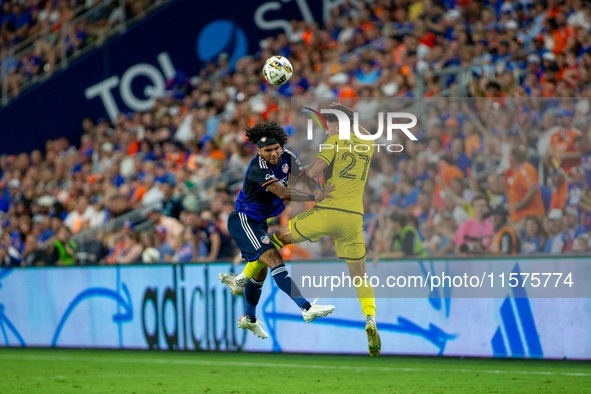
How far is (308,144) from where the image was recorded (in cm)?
1231

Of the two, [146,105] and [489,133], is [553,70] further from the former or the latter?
[146,105]

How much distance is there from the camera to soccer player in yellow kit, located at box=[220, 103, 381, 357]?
7.77 m

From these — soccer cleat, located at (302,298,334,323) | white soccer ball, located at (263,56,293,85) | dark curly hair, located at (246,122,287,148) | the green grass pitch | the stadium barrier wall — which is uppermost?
white soccer ball, located at (263,56,293,85)

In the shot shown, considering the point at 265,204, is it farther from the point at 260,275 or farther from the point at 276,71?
the point at 276,71

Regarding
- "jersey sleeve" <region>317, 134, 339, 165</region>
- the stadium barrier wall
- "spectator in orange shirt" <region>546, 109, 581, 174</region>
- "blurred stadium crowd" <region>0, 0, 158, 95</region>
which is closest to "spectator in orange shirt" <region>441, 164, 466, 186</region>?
"spectator in orange shirt" <region>546, 109, 581, 174</region>

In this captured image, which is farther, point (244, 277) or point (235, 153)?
point (235, 153)

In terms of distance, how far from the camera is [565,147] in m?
9.85

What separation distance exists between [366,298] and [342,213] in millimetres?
962

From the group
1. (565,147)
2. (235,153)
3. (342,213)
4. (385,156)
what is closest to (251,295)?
(342,213)

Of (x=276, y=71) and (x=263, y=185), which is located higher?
(x=276, y=71)

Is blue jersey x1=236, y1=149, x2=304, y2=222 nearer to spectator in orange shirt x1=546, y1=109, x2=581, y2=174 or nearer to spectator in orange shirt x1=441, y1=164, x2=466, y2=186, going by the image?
spectator in orange shirt x1=441, y1=164, x2=466, y2=186

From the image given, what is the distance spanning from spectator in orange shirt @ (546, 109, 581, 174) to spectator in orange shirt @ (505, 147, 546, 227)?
12.4 inches

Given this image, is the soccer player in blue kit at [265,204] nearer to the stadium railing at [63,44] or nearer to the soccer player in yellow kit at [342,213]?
the soccer player in yellow kit at [342,213]

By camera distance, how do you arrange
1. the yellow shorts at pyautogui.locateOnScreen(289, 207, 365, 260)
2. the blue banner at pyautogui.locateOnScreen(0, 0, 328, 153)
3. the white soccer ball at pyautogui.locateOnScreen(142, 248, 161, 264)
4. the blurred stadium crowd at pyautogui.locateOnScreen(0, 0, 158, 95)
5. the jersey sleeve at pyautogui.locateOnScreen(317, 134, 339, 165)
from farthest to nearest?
the blurred stadium crowd at pyautogui.locateOnScreen(0, 0, 158, 95), the blue banner at pyautogui.locateOnScreen(0, 0, 328, 153), the white soccer ball at pyautogui.locateOnScreen(142, 248, 161, 264), the yellow shorts at pyautogui.locateOnScreen(289, 207, 365, 260), the jersey sleeve at pyautogui.locateOnScreen(317, 134, 339, 165)
